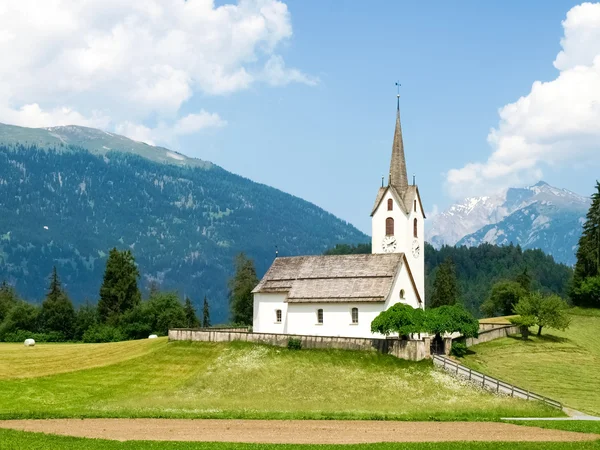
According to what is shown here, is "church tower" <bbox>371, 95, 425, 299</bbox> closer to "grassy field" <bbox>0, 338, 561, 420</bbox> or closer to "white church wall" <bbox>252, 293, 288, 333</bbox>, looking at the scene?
"white church wall" <bbox>252, 293, 288, 333</bbox>

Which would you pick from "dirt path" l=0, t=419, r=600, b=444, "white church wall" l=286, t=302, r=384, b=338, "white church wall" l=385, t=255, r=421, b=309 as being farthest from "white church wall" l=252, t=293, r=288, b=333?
"dirt path" l=0, t=419, r=600, b=444

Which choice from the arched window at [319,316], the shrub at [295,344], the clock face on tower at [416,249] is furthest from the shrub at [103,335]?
the shrub at [295,344]

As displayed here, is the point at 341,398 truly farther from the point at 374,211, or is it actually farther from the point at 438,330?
the point at 374,211

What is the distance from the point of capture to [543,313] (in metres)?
77.6

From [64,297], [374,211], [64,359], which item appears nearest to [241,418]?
[64,359]

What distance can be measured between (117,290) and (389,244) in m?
49.1

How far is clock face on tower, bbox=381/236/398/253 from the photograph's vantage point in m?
80.8

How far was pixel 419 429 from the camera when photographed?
3975cm

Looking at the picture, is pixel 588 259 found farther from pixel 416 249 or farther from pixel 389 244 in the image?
pixel 389 244

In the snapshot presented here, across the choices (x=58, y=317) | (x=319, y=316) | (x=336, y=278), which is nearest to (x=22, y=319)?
(x=58, y=317)

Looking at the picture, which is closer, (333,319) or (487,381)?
(487,381)

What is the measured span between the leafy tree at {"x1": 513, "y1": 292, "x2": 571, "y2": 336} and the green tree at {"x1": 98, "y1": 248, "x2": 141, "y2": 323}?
59.0 m

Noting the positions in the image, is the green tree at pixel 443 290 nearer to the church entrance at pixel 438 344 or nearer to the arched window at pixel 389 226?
the arched window at pixel 389 226

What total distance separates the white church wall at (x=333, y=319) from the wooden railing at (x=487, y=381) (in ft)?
30.7
